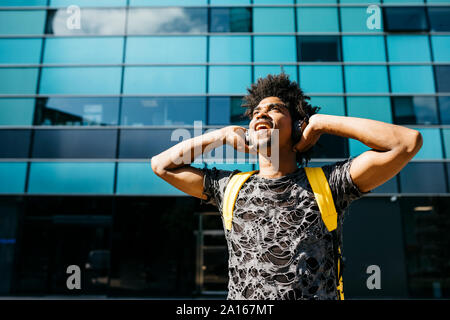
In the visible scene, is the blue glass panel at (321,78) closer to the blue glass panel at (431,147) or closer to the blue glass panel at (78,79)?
the blue glass panel at (431,147)

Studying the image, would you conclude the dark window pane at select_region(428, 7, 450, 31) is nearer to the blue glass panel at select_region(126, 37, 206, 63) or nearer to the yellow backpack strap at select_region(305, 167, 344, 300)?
the blue glass panel at select_region(126, 37, 206, 63)

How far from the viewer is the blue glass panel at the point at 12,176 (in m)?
10.5

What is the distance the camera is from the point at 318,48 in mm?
11312

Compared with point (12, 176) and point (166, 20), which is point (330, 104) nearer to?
point (166, 20)

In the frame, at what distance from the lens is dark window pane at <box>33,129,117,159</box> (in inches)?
418

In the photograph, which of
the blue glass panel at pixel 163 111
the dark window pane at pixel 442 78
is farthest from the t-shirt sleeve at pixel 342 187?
the dark window pane at pixel 442 78

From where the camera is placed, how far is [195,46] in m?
11.4

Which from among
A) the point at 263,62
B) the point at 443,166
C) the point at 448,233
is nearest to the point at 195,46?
the point at 263,62

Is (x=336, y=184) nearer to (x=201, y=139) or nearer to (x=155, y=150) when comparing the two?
(x=201, y=139)

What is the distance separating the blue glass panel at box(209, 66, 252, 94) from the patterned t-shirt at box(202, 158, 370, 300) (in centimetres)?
945
